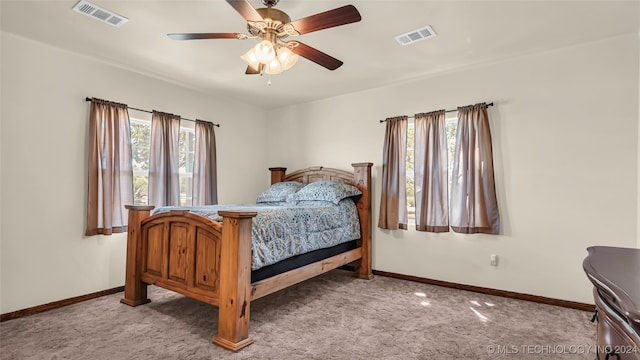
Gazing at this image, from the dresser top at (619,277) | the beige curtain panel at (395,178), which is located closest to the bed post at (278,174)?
the beige curtain panel at (395,178)

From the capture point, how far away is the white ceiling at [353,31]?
8.04 ft

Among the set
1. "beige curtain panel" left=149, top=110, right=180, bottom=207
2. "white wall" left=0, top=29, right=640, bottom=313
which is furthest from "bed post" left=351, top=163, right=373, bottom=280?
"beige curtain panel" left=149, top=110, right=180, bottom=207

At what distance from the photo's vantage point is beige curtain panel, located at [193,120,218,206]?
4.35 m

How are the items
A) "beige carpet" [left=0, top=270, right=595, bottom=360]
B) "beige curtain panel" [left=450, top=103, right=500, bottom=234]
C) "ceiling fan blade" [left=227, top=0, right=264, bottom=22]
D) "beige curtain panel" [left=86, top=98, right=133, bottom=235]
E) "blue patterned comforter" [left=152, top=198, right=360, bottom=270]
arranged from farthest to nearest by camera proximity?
"beige curtain panel" [left=450, top=103, right=500, bottom=234] → "beige curtain panel" [left=86, top=98, right=133, bottom=235] → "blue patterned comforter" [left=152, top=198, right=360, bottom=270] → "beige carpet" [left=0, top=270, right=595, bottom=360] → "ceiling fan blade" [left=227, top=0, right=264, bottom=22]

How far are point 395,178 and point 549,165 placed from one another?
1.58m

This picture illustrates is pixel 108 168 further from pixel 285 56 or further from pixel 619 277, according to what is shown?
pixel 619 277

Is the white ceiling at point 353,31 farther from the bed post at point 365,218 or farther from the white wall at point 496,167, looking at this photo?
the bed post at point 365,218

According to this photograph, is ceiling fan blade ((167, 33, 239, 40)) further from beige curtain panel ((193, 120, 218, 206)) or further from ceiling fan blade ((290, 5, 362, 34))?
beige curtain panel ((193, 120, 218, 206))

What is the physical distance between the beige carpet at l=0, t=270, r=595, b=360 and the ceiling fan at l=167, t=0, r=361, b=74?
2.02 metres

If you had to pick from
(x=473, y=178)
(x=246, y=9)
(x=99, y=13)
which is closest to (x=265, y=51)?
(x=246, y=9)

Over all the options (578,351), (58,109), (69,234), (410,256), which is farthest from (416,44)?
(69,234)

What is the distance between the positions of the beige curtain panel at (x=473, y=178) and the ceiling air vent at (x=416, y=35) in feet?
3.61

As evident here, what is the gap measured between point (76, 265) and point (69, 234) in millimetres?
321

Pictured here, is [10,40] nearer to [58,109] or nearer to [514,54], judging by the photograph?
[58,109]
